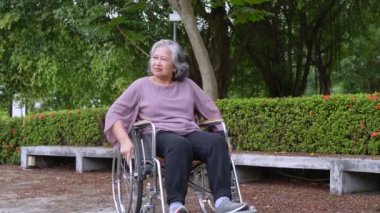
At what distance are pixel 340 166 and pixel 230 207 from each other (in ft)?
8.21

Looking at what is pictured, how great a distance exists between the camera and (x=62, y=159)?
10992mm

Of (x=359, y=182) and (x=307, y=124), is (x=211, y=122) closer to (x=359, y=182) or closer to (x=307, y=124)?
(x=359, y=182)

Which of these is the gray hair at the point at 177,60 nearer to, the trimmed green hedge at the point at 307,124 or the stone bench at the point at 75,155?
the trimmed green hedge at the point at 307,124

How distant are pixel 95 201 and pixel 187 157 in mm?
2479

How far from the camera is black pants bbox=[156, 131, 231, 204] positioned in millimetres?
4109

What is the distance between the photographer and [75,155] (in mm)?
9539

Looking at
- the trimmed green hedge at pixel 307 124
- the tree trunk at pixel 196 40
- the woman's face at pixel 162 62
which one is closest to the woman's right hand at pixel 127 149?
the woman's face at pixel 162 62

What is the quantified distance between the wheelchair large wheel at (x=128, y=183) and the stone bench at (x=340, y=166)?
7.14ft

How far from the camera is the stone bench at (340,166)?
601 centimetres

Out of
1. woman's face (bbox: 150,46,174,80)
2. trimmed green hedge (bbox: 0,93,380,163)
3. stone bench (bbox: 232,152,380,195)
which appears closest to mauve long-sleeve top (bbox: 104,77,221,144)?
woman's face (bbox: 150,46,174,80)

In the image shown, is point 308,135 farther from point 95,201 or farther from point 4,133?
point 4,133

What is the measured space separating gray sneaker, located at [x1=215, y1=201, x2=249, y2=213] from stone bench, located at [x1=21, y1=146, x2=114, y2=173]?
4836 mm

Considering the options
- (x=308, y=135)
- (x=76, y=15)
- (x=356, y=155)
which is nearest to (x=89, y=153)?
(x=76, y=15)

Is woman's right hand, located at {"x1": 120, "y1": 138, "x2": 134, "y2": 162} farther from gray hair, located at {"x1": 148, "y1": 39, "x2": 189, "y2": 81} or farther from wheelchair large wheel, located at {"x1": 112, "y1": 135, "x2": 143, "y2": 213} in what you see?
gray hair, located at {"x1": 148, "y1": 39, "x2": 189, "y2": 81}
